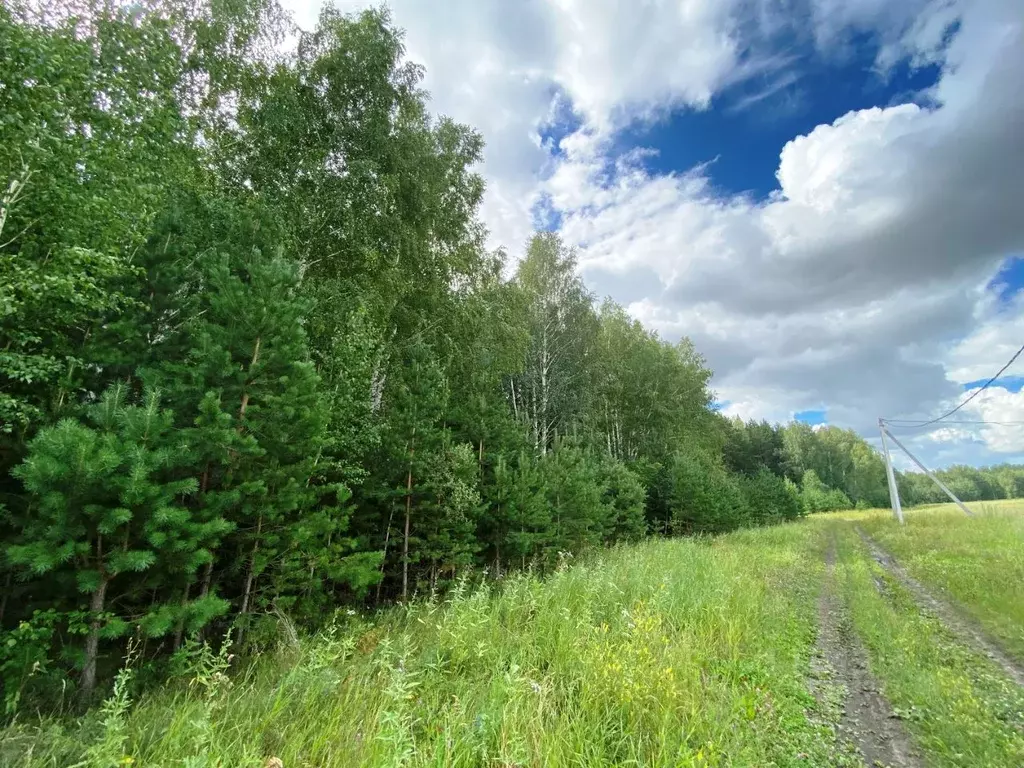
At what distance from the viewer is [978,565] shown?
9.73m

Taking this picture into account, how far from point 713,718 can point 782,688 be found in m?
1.46

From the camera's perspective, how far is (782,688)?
4.39 metres

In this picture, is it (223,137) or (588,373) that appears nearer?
(223,137)

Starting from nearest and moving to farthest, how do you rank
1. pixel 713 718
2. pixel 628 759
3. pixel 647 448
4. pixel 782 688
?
pixel 628 759, pixel 713 718, pixel 782 688, pixel 647 448

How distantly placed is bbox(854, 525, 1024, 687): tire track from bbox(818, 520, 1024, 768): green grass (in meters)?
0.12

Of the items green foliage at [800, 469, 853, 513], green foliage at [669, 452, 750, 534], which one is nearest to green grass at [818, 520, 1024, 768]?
green foliage at [669, 452, 750, 534]

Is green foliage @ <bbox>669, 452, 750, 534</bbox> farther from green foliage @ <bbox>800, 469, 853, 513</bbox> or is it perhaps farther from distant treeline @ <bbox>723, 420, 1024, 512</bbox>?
green foliage @ <bbox>800, 469, 853, 513</bbox>

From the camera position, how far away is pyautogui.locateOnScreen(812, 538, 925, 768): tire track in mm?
3510

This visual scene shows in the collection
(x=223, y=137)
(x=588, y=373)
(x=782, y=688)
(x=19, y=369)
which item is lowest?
(x=782, y=688)

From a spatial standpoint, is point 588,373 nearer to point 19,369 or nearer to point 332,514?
point 332,514

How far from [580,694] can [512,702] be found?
700 millimetres

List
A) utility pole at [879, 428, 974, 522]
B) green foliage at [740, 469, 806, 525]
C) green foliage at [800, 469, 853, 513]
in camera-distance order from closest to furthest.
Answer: utility pole at [879, 428, 974, 522] < green foliage at [740, 469, 806, 525] < green foliage at [800, 469, 853, 513]

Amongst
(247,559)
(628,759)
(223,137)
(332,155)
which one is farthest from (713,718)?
(223,137)

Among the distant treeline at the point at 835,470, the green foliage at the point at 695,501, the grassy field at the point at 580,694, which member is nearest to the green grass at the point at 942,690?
the grassy field at the point at 580,694
